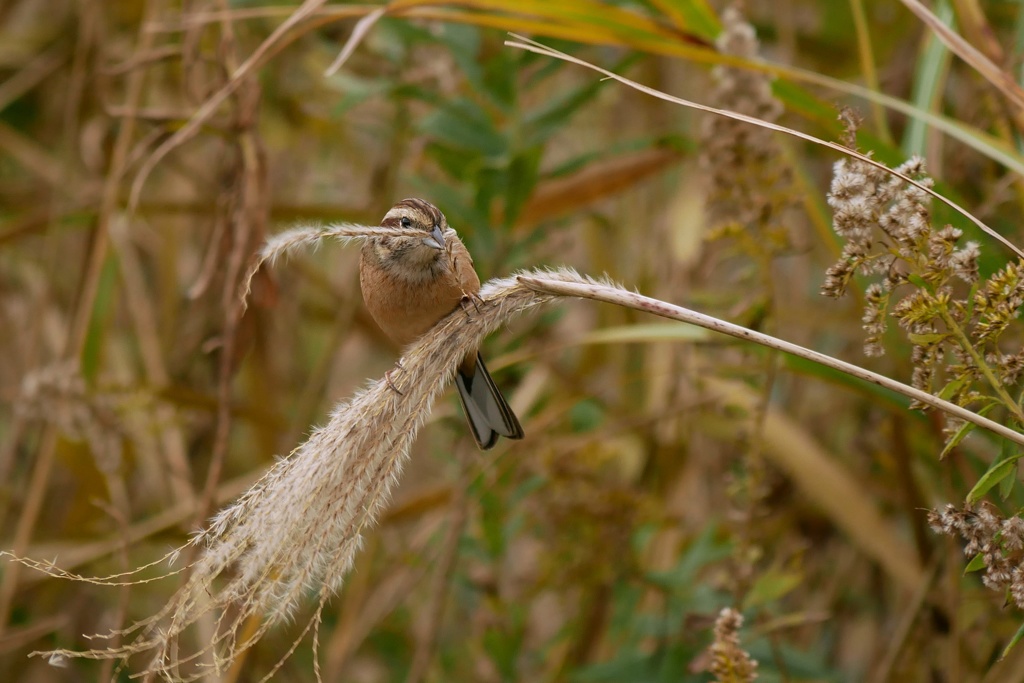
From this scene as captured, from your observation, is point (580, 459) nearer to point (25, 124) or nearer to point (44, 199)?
point (44, 199)

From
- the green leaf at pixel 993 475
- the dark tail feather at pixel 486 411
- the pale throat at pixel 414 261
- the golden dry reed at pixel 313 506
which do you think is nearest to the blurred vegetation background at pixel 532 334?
the dark tail feather at pixel 486 411

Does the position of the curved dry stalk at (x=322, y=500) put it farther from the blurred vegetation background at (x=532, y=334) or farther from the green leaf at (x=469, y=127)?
the green leaf at (x=469, y=127)

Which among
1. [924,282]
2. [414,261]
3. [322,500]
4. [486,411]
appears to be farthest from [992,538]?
[414,261]

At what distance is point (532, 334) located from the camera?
2.79m

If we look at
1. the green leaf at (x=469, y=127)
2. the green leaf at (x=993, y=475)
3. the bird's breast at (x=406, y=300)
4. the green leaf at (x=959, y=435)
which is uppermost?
the green leaf at (x=469, y=127)

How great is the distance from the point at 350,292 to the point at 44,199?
159 cm

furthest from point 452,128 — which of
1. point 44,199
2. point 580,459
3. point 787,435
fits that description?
point 44,199

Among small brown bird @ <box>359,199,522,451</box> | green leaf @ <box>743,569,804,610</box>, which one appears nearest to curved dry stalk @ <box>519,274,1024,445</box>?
small brown bird @ <box>359,199,522,451</box>

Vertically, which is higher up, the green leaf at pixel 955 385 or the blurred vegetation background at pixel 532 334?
the blurred vegetation background at pixel 532 334

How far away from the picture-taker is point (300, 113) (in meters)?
3.97

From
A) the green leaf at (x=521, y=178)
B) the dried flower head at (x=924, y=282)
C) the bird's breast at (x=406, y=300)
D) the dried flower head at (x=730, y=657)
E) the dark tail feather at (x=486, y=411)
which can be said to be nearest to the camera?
the dried flower head at (x=924, y=282)

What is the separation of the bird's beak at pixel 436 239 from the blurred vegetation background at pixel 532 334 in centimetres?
34

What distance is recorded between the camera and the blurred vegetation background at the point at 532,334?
2.12 metres

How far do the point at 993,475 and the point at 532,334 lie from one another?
5.48ft
